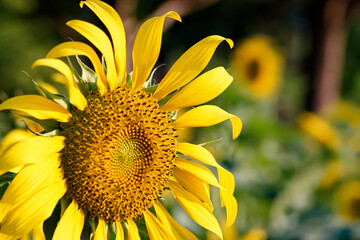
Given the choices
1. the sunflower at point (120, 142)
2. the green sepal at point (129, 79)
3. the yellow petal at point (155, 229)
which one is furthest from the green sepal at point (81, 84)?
the yellow petal at point (155, 229)

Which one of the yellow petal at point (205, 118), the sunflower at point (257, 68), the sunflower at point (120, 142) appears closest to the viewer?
the sunflower at point (120, 142)

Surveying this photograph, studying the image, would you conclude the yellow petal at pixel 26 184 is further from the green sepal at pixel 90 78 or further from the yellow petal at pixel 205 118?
the yellow petal at pixel 205 118

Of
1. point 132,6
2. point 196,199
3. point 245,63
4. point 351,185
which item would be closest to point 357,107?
point 245,63

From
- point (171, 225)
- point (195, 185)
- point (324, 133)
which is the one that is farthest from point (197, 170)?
point (324, 133)

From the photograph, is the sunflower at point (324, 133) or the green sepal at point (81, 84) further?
the sunflower at point (324, 133)

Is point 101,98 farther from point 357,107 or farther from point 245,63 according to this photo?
point 357,107

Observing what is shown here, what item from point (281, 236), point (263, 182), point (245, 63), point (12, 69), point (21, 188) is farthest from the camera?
point (12, 69)
